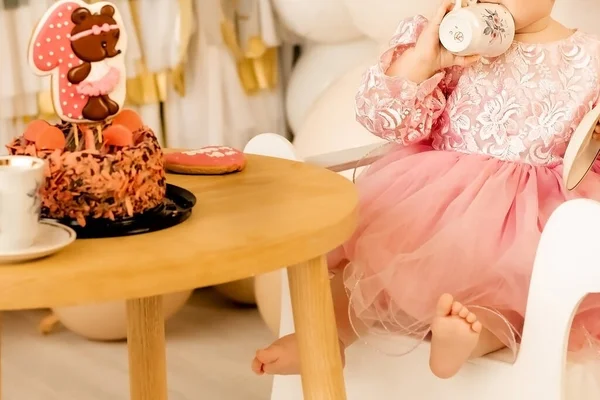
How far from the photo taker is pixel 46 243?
562 mm

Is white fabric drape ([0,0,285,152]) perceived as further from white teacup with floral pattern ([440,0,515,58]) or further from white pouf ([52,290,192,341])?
white teacup with floral pattern ([440,0,515,58])

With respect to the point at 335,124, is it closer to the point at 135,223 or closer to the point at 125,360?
the point at 125,360

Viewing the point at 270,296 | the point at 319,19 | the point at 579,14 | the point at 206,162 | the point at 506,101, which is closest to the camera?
the point at 206,162

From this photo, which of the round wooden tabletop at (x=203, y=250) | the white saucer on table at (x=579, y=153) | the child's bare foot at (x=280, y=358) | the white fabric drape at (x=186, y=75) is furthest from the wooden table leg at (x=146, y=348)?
the white fabric drape at (x=186, y=75)

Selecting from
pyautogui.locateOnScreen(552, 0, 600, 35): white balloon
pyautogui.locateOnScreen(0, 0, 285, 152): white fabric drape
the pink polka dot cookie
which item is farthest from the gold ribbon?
the pink polka dot cookie

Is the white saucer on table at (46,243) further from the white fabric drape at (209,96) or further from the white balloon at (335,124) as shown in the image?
the white fabric drape at (209,96)

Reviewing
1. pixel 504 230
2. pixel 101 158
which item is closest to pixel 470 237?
pixel 504 230

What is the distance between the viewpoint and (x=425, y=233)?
88 cm

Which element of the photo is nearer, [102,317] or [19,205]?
[19,205]

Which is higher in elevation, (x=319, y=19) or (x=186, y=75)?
(x=319, y=19)

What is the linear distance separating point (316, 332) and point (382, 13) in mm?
825

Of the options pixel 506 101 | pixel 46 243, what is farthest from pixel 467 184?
pixel 46 243

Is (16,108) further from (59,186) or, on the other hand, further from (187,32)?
(59,186)

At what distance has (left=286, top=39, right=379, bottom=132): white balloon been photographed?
61.8 inches
